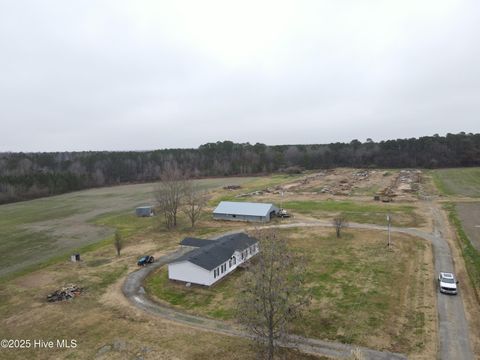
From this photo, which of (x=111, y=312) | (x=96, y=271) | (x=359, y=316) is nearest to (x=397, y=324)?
(x=359, y=316)

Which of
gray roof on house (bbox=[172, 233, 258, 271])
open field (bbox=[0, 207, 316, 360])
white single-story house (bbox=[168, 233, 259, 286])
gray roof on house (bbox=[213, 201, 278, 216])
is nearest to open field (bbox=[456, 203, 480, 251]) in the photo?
gray roof on house (bbox=[172, 233, 258, 271])

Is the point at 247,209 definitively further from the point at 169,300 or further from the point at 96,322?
the point at 96,322

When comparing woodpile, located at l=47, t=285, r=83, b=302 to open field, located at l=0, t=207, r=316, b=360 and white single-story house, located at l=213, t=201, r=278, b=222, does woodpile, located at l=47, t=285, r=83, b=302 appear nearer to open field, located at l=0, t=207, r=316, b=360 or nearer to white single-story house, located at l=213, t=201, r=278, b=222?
open field, located at l=0, t=207, r=316, b=360

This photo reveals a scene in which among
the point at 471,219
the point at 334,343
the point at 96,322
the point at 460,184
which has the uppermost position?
the point at 460,184

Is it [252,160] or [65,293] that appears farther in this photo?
[252,160]

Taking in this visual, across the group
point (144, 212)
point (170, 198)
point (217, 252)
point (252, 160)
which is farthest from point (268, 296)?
point (252, 160)

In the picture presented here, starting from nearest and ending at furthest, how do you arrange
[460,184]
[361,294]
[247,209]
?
1. [361,294]
2. [247,209]
3. [460,184]

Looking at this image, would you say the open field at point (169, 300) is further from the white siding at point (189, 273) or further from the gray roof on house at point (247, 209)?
the gray roof on house at point (247, 209)

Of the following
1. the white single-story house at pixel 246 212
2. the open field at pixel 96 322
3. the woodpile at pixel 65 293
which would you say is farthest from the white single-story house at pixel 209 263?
the white single-story house at pixel 246 212
